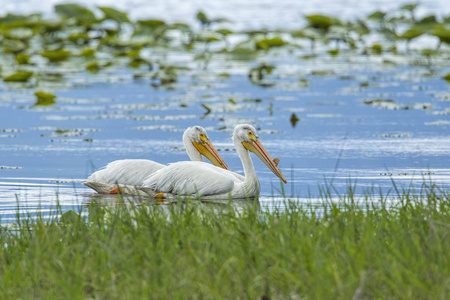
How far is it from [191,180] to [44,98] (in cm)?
698

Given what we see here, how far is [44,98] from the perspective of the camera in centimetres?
1425

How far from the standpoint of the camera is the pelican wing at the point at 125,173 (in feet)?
26.8

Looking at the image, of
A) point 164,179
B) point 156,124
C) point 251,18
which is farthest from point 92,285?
point 251,18

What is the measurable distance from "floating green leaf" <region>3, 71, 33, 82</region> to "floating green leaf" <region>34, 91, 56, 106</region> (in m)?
1.78

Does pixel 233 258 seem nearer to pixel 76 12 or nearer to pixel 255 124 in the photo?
pixel 255 124

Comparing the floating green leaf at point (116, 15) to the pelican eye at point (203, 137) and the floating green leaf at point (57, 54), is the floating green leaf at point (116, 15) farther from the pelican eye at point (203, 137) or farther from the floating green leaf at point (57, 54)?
the pelican eye at point (203, 137)

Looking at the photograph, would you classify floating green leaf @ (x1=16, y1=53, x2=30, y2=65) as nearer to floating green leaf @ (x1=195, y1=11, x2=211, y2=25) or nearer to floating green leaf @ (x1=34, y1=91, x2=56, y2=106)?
floating green leaf @ (x1=34, y1=91, x2=56, y2=106)

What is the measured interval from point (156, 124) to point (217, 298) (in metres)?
7.99

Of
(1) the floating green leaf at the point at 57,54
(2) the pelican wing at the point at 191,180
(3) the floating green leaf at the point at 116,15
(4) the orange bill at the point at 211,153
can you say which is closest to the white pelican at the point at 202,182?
(2) the pelican wing at the point at 191,180

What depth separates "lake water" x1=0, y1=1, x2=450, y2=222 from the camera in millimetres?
8156

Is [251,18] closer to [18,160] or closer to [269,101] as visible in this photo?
[269,101]

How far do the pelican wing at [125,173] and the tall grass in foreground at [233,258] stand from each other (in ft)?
9.17

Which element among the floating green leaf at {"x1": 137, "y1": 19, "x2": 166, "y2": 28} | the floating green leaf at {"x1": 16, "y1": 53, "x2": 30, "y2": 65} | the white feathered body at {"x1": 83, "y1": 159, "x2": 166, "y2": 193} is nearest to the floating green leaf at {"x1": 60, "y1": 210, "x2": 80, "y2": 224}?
the white feathered body at {"x1": 83, "y1": 159, "x2": 166, "y2": 193}

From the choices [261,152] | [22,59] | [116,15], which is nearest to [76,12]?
[116,15]
